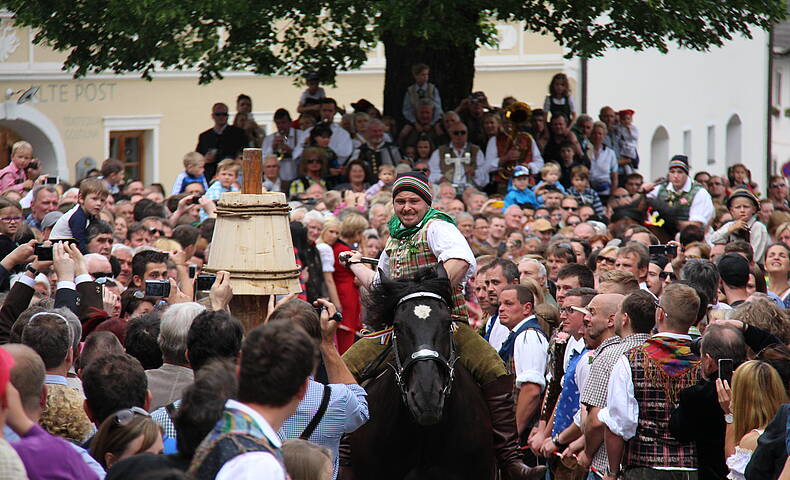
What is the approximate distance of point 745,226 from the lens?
46.3 ft

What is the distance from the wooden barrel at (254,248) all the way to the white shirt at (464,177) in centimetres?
1113

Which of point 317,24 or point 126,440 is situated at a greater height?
point 317,24

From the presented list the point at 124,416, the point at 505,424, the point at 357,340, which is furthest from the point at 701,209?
the point at 124,416

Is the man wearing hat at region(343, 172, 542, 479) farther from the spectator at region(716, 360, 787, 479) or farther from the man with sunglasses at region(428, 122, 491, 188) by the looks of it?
the man with sunglasses at region(428, 122, 491, 188)

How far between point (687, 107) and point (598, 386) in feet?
99.8

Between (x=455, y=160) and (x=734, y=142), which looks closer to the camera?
(x=455, y=160)

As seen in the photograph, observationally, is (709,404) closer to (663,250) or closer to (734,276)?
(734,276)

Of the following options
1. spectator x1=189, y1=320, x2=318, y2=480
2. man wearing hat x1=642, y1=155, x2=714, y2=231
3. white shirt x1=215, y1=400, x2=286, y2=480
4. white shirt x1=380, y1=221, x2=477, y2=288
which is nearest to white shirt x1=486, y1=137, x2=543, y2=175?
man wearing hat x1=642, y1=155, x2=714, y2=231

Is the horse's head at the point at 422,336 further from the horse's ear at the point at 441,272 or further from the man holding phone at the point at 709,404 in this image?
the man holding phone at the point at 709,404

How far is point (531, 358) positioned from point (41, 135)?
59.3 feet

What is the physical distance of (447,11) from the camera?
17.4 meters

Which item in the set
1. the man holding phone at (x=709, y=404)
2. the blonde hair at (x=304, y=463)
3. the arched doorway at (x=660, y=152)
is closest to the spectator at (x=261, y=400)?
the blonde hair at (x=304, y=463)

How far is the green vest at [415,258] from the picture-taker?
7750 millimetres

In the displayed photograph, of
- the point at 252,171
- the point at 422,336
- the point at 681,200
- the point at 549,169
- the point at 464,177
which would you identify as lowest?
the point at 422,336
